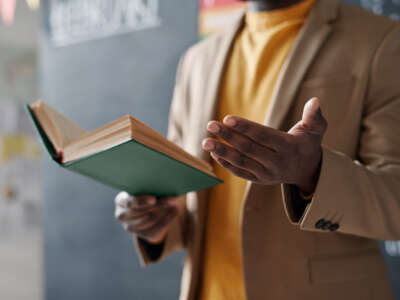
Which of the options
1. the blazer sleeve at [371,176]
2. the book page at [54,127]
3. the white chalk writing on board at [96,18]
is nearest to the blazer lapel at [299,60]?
the blazer sleeve at [371,176]

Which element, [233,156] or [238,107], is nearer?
[233,156]

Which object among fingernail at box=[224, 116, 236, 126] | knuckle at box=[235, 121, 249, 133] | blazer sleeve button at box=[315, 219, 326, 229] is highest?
fingernail at box=[224, 116, 236, 126]

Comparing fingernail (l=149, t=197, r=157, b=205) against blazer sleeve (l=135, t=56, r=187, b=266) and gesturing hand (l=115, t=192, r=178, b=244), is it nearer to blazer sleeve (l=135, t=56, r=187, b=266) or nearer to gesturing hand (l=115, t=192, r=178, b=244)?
gesturing hand (l=115, t=192, r=178, b=244)

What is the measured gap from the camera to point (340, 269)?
83 centimetres

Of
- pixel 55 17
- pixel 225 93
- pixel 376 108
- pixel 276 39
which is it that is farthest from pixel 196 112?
pixel 55 17

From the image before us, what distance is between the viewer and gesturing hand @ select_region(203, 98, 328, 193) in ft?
1.76

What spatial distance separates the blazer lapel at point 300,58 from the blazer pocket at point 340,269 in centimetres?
30

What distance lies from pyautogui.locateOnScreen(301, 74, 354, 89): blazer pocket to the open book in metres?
0.30

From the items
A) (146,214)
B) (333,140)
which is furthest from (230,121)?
(146,214)

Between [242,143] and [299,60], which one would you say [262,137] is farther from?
[299,60]

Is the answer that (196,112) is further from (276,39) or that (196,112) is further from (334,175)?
(334,175)

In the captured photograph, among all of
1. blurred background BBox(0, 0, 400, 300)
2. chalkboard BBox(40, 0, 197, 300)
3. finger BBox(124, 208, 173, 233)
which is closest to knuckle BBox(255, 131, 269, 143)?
finger BBox(124, 208, 173, 233)

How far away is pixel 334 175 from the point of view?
646mm

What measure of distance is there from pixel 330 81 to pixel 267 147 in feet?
1.24
